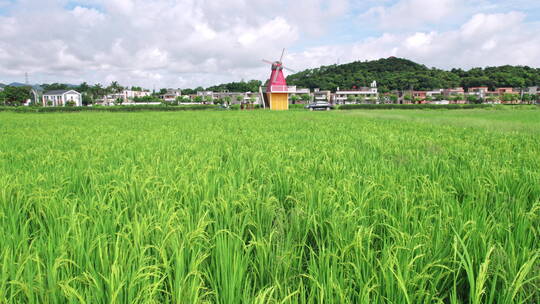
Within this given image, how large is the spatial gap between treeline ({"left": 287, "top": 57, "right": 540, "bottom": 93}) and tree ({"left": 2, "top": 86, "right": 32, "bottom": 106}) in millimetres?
99063

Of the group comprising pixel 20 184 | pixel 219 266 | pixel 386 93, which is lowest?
pixel 219 266

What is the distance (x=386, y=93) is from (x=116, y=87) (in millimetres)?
107809

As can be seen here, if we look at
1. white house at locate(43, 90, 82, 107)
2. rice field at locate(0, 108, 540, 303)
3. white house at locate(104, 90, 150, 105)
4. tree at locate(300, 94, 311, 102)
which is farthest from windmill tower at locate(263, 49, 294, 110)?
white house at locate(104, 90, 150, 105)

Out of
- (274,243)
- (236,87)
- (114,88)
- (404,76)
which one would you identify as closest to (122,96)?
(114,88)

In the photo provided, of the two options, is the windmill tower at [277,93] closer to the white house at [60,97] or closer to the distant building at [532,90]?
the white house at [60,97]

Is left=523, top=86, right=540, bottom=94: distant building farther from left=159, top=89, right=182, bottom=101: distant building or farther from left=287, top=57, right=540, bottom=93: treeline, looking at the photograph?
left=159, top=89, right=182, bottom=101: distant building

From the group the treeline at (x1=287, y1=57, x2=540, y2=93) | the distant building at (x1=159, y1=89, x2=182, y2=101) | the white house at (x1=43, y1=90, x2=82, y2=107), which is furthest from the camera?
the distant building at (x1=159, y1=89, x2=182, y2=101)

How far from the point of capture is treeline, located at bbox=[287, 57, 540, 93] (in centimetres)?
11353

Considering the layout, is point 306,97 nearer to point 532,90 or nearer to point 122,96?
point 532,90

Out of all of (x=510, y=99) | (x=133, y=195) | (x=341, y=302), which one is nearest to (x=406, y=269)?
(x=341, y=302)

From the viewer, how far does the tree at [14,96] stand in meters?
82.2

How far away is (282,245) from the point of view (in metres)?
1.75

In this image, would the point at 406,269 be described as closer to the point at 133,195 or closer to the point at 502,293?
the point at 502,293

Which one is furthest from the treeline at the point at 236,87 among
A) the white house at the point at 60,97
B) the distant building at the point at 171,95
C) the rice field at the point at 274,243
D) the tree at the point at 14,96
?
the rice field at the point at 274,243
